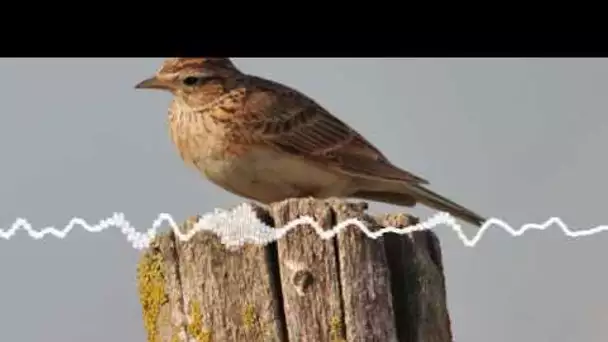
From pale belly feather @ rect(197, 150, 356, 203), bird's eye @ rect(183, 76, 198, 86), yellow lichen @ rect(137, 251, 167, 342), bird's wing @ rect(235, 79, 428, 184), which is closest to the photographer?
yellow lichen @ rect(137, 251, 167, 342)

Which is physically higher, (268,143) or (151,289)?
(268,143)

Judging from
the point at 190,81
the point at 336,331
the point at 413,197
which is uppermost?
the point at 190,81

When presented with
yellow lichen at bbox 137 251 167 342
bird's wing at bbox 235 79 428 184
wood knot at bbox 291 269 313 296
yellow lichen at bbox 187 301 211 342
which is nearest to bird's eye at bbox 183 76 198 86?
bird's wing at bbox 235 79 428 184

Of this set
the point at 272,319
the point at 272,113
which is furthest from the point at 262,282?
the point at 272,113

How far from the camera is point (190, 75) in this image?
7836mm

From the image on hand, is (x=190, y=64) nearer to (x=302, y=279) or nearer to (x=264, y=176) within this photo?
(x=264, y=176)

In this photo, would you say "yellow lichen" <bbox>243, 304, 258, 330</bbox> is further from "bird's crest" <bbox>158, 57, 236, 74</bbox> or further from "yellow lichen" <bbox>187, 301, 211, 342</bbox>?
"bird's crest" <bbox>158, 57, 236, 74</bbox>

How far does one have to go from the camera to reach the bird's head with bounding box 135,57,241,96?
25.4 feet

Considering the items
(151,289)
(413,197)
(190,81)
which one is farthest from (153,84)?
(151,289)

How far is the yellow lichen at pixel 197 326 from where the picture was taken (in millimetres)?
3917

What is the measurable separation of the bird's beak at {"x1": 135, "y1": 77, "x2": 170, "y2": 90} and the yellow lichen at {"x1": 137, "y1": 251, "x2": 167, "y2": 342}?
3500mm

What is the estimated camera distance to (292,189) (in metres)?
7.13

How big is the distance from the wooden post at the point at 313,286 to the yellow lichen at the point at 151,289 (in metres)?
0.08

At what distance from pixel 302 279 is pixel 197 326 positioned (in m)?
0.37
